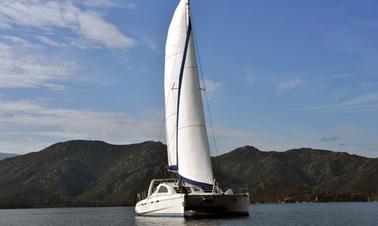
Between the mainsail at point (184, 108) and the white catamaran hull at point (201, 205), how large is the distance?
2.04m

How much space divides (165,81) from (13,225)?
25.7m

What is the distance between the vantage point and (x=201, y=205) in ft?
180

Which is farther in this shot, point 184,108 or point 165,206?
point 184,108

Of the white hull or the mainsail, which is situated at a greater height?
the mainsail

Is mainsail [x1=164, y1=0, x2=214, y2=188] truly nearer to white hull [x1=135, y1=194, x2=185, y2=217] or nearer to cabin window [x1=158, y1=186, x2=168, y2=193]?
cabin window [x1=158, y1=186, x2=168, y2=193]

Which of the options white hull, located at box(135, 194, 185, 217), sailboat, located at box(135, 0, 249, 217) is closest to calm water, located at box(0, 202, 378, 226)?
white hull, located at box(135, 194, 185, 217)

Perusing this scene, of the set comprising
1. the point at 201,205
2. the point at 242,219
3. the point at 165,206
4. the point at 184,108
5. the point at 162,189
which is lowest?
the point at 242,219

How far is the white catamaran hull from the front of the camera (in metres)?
54.3

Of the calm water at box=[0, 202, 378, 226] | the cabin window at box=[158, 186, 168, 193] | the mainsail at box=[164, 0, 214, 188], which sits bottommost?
the calm water at box=[0, 202, 378, 226]

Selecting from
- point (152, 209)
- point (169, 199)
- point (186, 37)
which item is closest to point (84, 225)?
point (152, 209)

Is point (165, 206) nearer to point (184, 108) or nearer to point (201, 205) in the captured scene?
point (201, 205)

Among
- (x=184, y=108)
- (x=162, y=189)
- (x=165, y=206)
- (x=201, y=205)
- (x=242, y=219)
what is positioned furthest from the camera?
(x=162, y=189)

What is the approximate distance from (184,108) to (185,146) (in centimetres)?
406

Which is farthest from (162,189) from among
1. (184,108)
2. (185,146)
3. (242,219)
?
(242,219)
